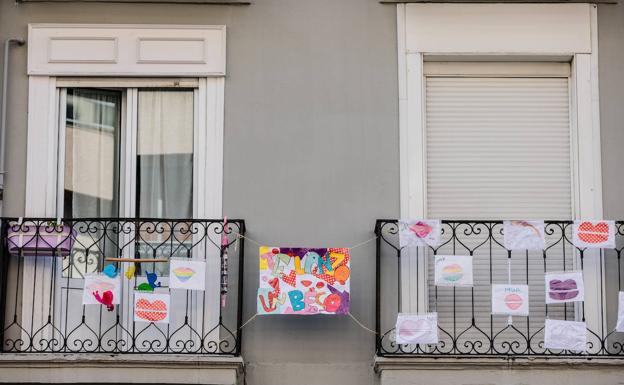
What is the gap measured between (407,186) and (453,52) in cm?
133

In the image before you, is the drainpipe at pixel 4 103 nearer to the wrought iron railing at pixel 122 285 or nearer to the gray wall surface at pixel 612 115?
the wrought iron railing at pixel 122 285

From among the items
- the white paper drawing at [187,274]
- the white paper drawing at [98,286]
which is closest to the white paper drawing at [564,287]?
the white paper drawing at [187,274]

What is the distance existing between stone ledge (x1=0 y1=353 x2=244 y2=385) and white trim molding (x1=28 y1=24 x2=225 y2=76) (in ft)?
8.63

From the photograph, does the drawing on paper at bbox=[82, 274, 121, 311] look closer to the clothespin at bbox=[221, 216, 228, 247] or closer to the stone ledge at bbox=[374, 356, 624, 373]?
the clothespin at bbox=[221, 216, 228, 247]

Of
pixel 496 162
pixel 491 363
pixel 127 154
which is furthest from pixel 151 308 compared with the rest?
pixel 496 162

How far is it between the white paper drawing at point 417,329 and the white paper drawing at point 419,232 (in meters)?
0.63

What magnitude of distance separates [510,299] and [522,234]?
0.58 meters

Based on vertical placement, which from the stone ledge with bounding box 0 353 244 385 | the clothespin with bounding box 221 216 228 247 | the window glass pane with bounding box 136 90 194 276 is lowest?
the stone ledge with bounding box 0 353 244 385

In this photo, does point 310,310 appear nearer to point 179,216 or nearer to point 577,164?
point 179,216

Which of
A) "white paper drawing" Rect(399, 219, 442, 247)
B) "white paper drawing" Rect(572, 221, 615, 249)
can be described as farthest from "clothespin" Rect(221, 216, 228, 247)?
"white paper drawing" Rect(572, 221, 615, 249)

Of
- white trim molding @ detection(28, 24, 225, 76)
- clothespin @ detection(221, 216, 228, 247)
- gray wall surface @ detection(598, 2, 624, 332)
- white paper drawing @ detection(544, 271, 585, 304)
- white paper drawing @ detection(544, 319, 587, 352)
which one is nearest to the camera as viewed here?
white paper drawing @ detection(544, 319, 587, 352)

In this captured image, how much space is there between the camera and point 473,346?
1084 cm

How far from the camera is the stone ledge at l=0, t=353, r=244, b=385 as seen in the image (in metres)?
10.5

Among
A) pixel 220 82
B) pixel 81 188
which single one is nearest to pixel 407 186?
pixel 220 82
